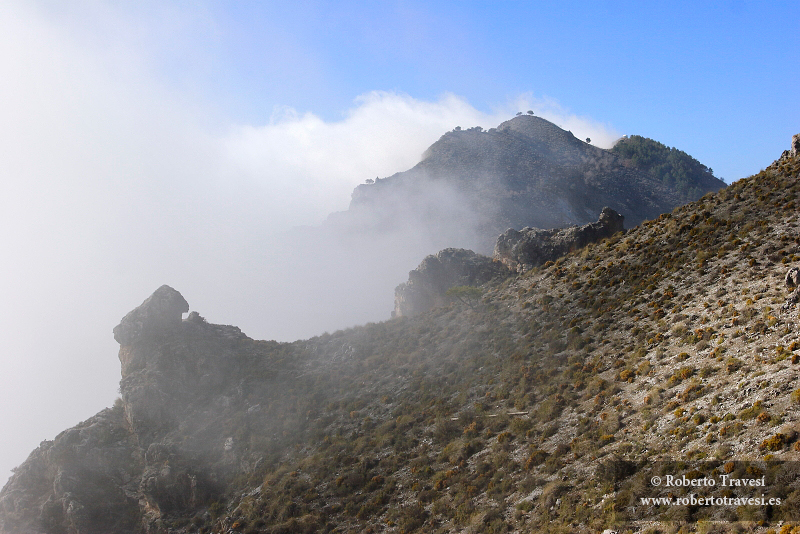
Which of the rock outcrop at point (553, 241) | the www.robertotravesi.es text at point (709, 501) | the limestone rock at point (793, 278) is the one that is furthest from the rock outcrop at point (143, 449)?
the limestone rock at point (793, 278)

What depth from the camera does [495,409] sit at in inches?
1483

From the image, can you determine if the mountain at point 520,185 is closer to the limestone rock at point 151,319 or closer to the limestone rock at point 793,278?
the limestone rock at point 151,319

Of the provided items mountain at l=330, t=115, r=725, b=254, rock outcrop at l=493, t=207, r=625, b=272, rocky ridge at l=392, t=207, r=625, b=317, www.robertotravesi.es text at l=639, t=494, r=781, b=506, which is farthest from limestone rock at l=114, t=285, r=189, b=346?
mountain at l=330, t=115, r=725, b=254

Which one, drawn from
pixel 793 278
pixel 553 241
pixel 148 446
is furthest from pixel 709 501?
pixel 553 241

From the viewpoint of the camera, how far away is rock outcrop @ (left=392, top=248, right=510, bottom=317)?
243ft

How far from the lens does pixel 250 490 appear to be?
41.9 meters

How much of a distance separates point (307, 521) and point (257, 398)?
23.8m

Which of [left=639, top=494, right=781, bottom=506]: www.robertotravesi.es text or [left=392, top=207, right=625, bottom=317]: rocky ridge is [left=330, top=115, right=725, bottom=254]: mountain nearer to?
[left=392, top=207, right=625, bottom=317]: rocky ridge

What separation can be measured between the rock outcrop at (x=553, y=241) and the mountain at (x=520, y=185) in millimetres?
53111

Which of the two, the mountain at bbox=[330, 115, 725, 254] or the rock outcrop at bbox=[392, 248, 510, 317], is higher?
the mountain at bbox=[330, 115, 725, 254]

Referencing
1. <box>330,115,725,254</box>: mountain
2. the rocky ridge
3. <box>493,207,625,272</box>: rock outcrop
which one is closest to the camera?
<box>493,207,625,272</box>: rock outcrop

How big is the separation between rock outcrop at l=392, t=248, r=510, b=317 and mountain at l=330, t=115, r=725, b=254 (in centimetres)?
5130

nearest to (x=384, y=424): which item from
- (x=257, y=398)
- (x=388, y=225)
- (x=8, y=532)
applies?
(x=257, y=398)

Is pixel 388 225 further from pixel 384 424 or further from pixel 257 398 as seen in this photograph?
pixel 384 424
